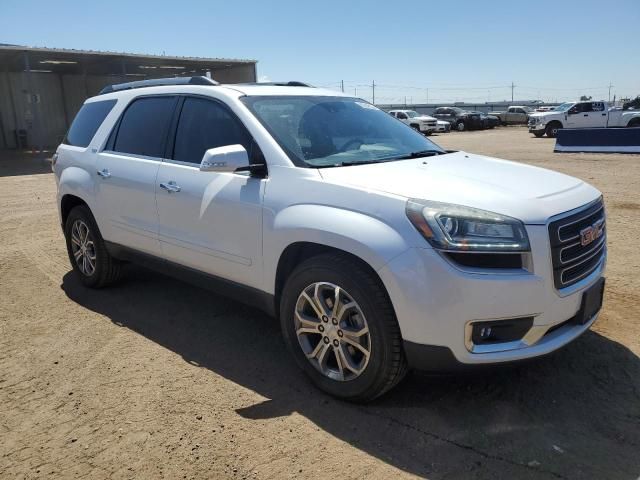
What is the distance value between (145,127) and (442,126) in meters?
35.1

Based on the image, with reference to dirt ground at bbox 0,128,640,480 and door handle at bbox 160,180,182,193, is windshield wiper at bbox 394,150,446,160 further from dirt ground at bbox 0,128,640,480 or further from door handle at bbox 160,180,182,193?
door handle at bbox 160,180,182,193

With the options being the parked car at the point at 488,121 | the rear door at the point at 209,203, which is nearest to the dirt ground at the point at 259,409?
the rear door at the point at 209,203

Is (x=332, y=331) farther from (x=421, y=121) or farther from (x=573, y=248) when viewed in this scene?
(x=421, y=121)

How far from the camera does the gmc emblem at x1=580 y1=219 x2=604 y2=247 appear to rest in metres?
2.92

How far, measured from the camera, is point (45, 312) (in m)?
4.70

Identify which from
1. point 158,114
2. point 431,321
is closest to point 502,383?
point 431,321

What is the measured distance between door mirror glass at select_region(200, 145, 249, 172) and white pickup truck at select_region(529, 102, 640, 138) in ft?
84.3

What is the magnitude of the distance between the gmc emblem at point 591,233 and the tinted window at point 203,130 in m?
2.14

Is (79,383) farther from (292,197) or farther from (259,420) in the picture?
(292,197)

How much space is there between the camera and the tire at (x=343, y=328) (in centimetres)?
279

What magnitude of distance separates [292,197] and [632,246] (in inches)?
182

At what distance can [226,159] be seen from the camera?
10.7ft

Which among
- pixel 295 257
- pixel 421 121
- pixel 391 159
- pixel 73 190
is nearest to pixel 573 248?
pixel 391 159

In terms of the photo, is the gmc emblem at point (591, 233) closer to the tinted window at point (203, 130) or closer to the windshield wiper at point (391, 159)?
the windshield wiper at point (391, 159)
